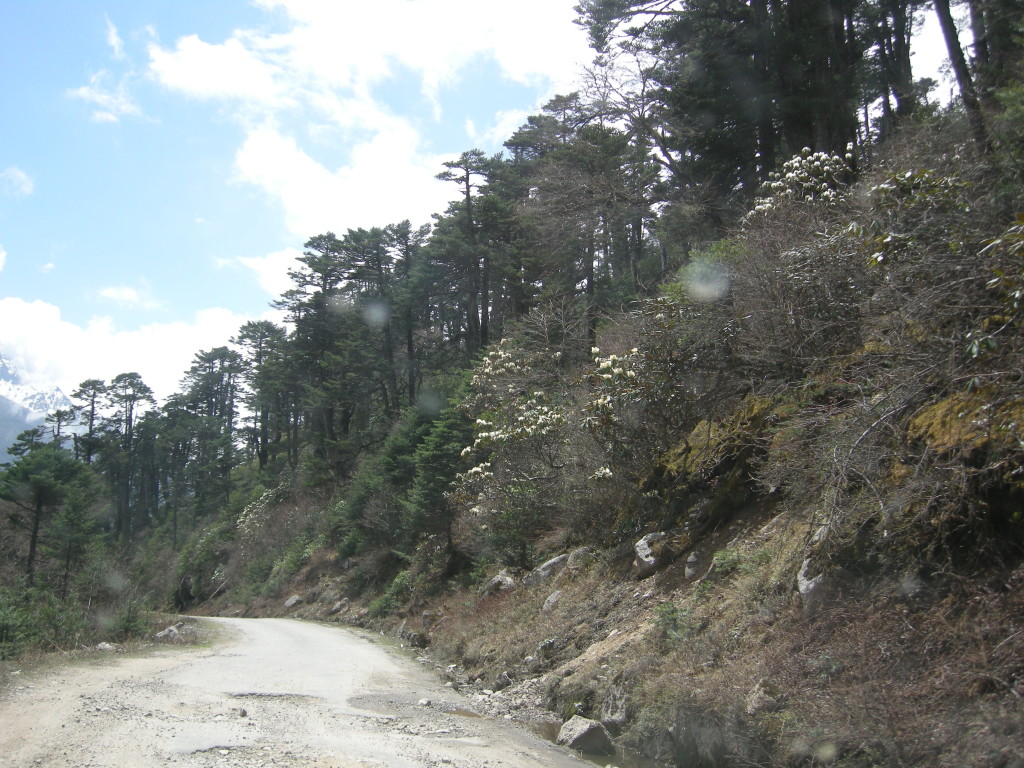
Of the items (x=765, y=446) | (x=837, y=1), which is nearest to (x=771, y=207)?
(x=765, y=446)

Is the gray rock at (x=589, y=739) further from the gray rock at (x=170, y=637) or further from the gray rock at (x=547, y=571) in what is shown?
the gray rock at (x=170, y=637)

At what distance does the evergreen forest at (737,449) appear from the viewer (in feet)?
19.6

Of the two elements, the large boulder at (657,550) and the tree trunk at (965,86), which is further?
the tree trunk at (965,86)

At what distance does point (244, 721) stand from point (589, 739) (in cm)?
382

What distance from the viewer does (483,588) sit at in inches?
697

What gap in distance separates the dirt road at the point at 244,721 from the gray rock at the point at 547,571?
9.76 feet

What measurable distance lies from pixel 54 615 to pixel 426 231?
128 ft

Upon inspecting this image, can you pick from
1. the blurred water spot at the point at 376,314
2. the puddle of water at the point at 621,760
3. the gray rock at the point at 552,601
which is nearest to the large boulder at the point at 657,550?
the gray rock at the point at 552,601

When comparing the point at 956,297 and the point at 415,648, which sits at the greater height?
the point at 956,297

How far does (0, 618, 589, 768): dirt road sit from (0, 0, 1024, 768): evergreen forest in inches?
54.2

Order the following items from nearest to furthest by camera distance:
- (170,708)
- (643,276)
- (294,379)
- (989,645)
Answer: (989,645), (170,708), (643,276), (294,379)

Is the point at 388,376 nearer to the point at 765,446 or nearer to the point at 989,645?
the point at 765,446

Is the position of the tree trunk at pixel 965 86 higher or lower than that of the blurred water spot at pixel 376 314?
lower

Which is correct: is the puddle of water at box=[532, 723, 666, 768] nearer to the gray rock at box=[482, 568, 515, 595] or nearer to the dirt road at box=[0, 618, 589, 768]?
the dirt road at box=[0, 618, 589, 768]
